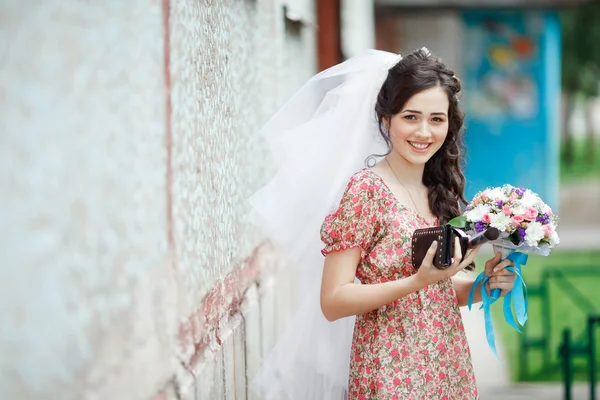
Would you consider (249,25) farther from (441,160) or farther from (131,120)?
(131,120)

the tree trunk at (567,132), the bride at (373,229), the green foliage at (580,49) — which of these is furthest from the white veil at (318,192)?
the tree trunk at (567,132)

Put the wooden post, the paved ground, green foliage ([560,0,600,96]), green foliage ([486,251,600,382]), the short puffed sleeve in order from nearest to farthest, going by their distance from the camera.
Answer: the short puffed sleeve → the paved ground → green foliage ([486,251,600,382]) → the wooden post → green foliage ([560,0,600,96])

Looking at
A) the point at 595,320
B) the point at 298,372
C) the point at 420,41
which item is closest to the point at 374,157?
the point at 298,372

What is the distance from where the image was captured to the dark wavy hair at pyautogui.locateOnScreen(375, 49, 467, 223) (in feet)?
8.65

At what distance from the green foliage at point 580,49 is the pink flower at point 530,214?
2374 cm

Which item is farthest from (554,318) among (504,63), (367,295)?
(367,295)

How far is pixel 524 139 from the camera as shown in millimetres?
14023

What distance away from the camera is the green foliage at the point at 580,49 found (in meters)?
26.7

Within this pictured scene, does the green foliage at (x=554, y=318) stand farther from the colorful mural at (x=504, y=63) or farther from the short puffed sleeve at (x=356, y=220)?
the short puffed sleeve at (x=356, y=220)

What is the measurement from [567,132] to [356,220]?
33.9 m

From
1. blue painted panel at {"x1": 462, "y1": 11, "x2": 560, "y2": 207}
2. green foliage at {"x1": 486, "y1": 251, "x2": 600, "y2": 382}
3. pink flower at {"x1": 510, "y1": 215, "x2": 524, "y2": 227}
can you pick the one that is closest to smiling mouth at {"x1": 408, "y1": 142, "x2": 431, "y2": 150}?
pink flower at {"x1": 510, "y1": 215, "x2": 524, "y2": 227}

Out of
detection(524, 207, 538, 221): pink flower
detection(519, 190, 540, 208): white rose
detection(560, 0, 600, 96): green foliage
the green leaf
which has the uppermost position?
detection(560, 0, 600, 96): green foliage

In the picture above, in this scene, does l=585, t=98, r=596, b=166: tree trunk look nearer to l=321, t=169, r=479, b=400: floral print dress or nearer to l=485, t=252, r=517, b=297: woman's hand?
l=485, t=252, r=517, b=297: woman's hand

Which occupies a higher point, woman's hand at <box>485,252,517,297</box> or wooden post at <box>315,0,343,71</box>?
wooden post at <box>315,0,343,71</box>
